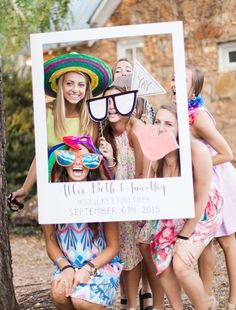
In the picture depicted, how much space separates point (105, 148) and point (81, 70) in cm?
41

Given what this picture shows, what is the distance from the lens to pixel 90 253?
3633mm

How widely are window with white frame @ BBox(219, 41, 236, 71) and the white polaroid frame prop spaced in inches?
207

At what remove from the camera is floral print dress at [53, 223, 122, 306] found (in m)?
3.57

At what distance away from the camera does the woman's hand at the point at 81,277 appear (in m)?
3.51

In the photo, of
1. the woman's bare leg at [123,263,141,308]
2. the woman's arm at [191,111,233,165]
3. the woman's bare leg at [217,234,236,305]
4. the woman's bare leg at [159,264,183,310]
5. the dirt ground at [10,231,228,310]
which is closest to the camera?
the woman's bare leg at [159,264,183,310]

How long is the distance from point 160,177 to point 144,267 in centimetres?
96

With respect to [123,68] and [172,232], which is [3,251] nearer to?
[172,232]

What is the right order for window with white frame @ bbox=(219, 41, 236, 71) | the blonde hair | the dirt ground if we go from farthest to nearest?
window with white frame @ bbox=(219, 41, 236, 71) < the dirt ground < the blonde hair

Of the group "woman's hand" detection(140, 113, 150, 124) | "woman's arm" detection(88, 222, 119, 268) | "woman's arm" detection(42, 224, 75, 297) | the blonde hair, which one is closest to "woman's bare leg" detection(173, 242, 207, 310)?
"woman's arm" detection(88, 222, 119, 268)

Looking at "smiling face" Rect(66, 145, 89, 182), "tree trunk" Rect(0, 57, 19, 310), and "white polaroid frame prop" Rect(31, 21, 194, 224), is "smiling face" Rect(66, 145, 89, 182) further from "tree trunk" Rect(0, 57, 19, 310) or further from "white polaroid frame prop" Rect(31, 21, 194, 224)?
"tree trunk" Rect(0, 57, 19, 310)

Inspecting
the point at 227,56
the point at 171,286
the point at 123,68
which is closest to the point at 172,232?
the point at 171,286

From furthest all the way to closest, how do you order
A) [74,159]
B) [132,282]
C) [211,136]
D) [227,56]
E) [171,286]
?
[227,56]
[132,282]
[211,136]
[171,286]
[74,159]

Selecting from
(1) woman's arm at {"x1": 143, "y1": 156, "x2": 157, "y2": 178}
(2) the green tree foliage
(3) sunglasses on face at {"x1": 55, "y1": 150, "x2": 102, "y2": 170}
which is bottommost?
(1) woman's arm at {"x1": 143, "y1": 156, "x2": 157, "y2": 178}

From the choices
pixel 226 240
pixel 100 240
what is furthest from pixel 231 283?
pixel 100 240
